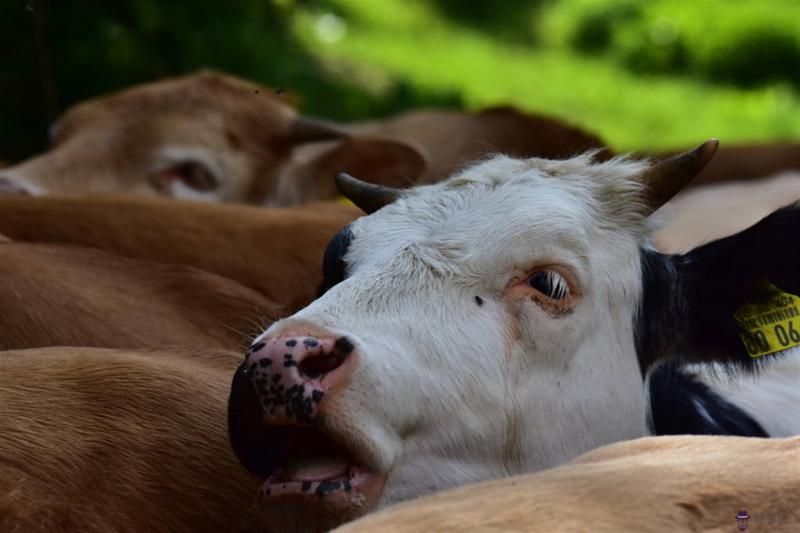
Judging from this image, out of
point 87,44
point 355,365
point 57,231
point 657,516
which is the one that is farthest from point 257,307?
point 87,44

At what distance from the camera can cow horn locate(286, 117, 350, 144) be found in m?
6.95

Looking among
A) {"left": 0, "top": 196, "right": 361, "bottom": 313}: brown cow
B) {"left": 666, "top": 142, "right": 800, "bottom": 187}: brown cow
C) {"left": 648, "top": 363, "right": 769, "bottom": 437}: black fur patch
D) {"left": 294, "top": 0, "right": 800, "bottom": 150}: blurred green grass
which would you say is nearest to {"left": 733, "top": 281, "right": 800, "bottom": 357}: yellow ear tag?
{"left": 648, "top": 363, "right": 769, "bottom": 437}: black fur patch

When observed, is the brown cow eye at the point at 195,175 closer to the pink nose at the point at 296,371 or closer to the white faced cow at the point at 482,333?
the white faced cow at the point at 482,333

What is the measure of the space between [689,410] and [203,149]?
12.6 ft

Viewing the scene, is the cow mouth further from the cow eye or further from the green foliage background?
→ the green foliage background

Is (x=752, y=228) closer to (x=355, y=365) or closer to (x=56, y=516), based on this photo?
(x=355, y=365)

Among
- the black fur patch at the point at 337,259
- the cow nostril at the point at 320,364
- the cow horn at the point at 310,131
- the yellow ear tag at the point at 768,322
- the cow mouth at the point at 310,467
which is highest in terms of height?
the black fur patch at the point at 337,259

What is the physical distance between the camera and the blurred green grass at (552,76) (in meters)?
12.9

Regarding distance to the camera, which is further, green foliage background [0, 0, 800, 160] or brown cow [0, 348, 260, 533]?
green foliage background [0, 0, 800, 160]

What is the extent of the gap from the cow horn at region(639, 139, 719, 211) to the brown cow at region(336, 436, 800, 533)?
0.91 m

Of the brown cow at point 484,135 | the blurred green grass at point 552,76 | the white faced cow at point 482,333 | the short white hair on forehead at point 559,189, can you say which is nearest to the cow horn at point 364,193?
the white faced cow at point 482,333

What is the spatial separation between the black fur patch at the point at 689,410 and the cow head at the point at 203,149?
10.1 ft

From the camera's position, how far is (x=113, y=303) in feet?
13.4

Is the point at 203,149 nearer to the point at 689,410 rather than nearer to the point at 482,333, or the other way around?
the point at 689,410
